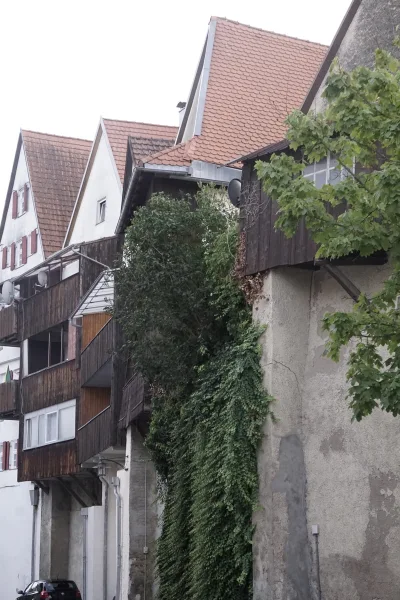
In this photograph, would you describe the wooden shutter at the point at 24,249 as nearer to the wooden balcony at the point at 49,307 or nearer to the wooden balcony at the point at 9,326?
the wooden balcony at the point at 9,326

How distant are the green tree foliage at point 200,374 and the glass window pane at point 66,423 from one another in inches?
526

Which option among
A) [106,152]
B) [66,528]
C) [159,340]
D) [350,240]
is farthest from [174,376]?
[66,528]

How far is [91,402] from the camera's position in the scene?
37.3 metres

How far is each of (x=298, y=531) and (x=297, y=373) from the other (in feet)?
9.09

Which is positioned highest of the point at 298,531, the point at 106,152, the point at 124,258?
the point at 106,152

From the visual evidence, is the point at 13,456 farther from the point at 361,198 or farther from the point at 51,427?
the point at 361,198

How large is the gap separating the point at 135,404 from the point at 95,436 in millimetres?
6172

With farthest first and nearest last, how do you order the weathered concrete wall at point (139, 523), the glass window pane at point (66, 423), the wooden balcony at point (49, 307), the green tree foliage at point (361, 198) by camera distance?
1. the wooden balcony at point (49, 307)
2. the glass window pane at point (66, 423)
3. the weathered concrete wall at point (139, 523)
4. the green tree foliage at point (361, 198)

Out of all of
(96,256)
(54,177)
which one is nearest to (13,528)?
(54,177)

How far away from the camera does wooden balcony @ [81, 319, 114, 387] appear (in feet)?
102

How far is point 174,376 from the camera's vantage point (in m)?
23.0

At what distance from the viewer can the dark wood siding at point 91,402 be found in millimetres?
36969

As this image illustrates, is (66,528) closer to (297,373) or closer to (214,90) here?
(214,90)

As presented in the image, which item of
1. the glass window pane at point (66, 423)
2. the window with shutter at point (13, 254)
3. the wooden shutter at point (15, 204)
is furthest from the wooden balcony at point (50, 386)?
the wooden shutter at point (15, 204)
